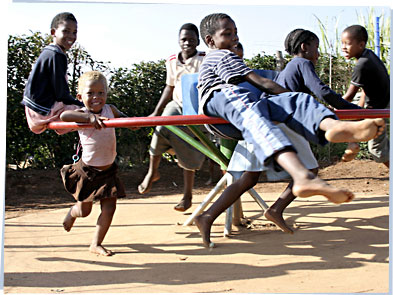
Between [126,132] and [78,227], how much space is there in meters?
3.98

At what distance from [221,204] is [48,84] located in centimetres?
170

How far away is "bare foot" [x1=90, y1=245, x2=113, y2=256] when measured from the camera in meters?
4.18

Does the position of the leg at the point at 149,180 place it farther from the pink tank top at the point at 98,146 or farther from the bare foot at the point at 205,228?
the bare foot at the point at 205,228

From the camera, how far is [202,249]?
4.36m

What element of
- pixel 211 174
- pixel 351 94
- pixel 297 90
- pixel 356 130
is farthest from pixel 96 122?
pixel 211 174

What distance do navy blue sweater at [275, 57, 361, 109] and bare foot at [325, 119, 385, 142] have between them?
0.96m

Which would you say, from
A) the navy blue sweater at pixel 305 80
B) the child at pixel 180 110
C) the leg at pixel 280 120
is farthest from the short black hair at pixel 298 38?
the child at pixel 180 110

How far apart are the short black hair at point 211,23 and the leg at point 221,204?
110cm

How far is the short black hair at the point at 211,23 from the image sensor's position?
3826 millimetres

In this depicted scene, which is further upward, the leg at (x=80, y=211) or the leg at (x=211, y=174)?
the leg at (x=80, y=211)

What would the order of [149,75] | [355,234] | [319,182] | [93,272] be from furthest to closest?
[149,75] → [355,234] → [93,272] → [319,182]

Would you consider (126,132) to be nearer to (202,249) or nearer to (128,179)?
(128,179)

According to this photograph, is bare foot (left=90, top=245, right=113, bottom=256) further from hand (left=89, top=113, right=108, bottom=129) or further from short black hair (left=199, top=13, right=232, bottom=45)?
short black hair (left=199, top=13, right=232, bottom=45)

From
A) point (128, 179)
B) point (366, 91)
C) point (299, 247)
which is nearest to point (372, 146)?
point (366, 91)
